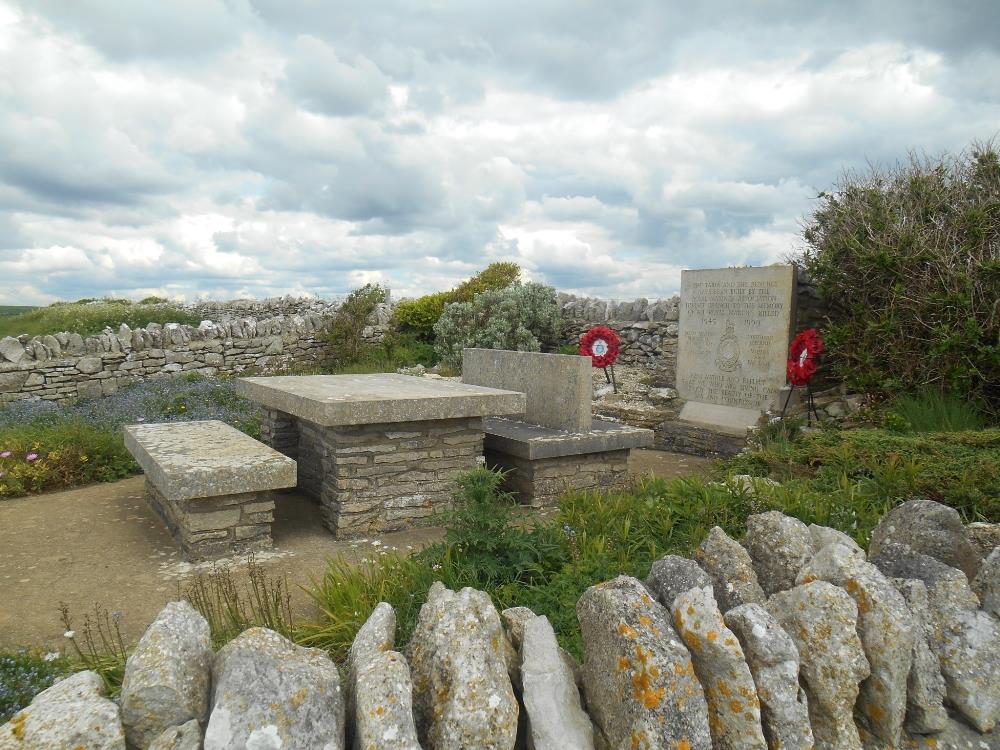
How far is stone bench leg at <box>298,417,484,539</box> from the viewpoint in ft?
17.8

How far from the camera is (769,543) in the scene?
310 centimetres

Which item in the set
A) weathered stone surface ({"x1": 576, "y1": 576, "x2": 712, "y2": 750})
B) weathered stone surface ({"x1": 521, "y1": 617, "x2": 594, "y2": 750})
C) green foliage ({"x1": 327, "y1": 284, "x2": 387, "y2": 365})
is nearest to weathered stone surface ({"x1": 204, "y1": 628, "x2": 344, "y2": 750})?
weathered stone surface ({"x1": 521, "y1": 617, "x2": 594, "y2": 750})

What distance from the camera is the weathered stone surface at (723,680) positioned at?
2242 mm

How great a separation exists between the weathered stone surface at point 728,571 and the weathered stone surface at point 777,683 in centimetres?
30

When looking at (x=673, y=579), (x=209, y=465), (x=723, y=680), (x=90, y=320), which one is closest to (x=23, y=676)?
(x=209, y=465)

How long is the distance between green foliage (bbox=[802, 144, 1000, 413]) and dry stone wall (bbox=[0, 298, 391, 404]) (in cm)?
887

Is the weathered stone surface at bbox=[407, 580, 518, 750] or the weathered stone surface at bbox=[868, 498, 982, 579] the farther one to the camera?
the weathered stone surface at bbox=[868, 498, 982, 579]

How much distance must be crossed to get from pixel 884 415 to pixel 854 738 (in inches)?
231

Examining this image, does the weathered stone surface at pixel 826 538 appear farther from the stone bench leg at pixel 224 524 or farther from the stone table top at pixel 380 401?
the stone bench leg at pixel 224 524

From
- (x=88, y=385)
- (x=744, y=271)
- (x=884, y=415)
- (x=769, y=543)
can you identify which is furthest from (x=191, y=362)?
(x=769, y=543)

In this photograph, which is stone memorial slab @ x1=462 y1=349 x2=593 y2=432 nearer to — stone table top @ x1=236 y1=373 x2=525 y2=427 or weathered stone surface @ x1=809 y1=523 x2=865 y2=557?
stone table top @ x1=236 y1=373 x2=525 y2=427

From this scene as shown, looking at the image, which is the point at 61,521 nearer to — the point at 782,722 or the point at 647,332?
the point at 782,722

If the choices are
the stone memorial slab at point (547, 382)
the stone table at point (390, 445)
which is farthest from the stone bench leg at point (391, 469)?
the stone memorial slab at point (547, 382)

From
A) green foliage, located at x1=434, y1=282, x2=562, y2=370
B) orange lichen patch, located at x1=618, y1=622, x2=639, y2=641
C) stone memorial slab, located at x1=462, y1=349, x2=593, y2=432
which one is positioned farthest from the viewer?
green foliage, located at x1=434, y1=282, x2=562, y2=370
